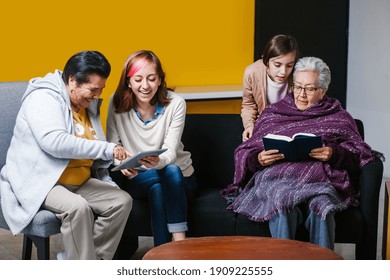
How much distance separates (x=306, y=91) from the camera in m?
4.07

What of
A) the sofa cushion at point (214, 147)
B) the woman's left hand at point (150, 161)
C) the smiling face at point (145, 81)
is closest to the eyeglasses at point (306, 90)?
the sofa cushion at point (214, 147)

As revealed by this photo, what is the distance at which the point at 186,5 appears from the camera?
19.8ft

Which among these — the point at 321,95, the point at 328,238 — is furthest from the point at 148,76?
the point at 328,238

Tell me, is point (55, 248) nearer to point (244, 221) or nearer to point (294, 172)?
point (244, 221)

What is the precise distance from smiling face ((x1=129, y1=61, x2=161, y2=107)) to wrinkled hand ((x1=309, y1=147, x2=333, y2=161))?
2.62 feet

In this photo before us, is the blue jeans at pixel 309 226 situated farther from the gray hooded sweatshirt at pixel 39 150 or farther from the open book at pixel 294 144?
the gray hooded sweatshirt at pixel 39 150

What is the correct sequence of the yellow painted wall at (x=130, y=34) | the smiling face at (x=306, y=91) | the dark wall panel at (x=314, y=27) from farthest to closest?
1. the yellow painted wall at (x=130, y=34)
2. the dark wall panel at (x=314, y=27)
3. the smiling face at (x=306, y=91)

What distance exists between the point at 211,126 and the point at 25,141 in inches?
43.5

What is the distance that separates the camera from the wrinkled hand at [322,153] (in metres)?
3.88

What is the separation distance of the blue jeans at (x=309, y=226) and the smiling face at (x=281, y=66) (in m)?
0.79

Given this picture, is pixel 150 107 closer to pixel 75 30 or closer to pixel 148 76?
pixel 148 76

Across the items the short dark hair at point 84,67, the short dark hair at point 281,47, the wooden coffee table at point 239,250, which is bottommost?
the wooden coffee table at point 239,250

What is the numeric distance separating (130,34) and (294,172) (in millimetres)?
2457

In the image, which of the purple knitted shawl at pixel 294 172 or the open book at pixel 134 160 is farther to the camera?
the purple knitted shawl at pixel 294 172
